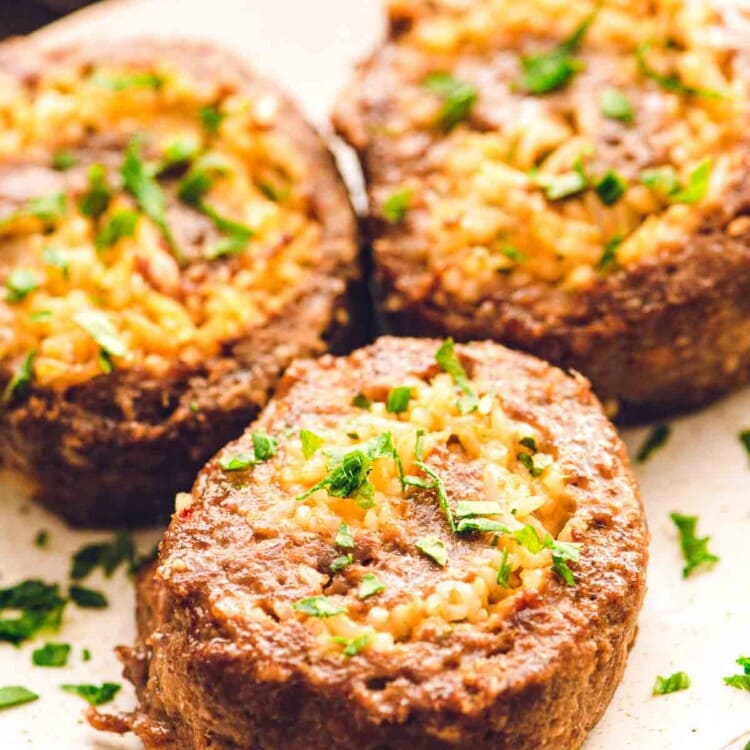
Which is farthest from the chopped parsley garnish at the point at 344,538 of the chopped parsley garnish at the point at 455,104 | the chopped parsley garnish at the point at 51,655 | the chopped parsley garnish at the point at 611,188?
the chopped parsley garnish at the point at 455,104

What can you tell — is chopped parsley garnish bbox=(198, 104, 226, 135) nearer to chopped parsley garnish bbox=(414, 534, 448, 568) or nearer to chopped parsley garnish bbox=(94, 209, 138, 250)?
chopped parsley garnish bbox=(94, 209, 138, 250)

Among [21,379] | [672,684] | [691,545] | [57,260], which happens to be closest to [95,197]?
[57,260]

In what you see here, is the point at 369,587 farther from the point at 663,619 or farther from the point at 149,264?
the point at 149,264

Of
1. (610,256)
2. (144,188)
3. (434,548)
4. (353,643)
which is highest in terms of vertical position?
(144,188)

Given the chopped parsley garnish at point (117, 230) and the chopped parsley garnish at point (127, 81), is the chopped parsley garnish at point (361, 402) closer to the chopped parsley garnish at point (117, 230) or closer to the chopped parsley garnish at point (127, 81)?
the chopped parsley garnish at point (117, 230)

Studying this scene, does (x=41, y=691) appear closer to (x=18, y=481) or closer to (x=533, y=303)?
(x=18, y=481)

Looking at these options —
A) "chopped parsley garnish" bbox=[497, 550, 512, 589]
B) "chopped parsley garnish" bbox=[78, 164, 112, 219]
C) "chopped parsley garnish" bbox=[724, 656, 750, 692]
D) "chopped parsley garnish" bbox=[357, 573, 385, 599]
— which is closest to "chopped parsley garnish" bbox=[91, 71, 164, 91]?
"chopped parsley garnish" bbox=[78, 164, 112, 219]
